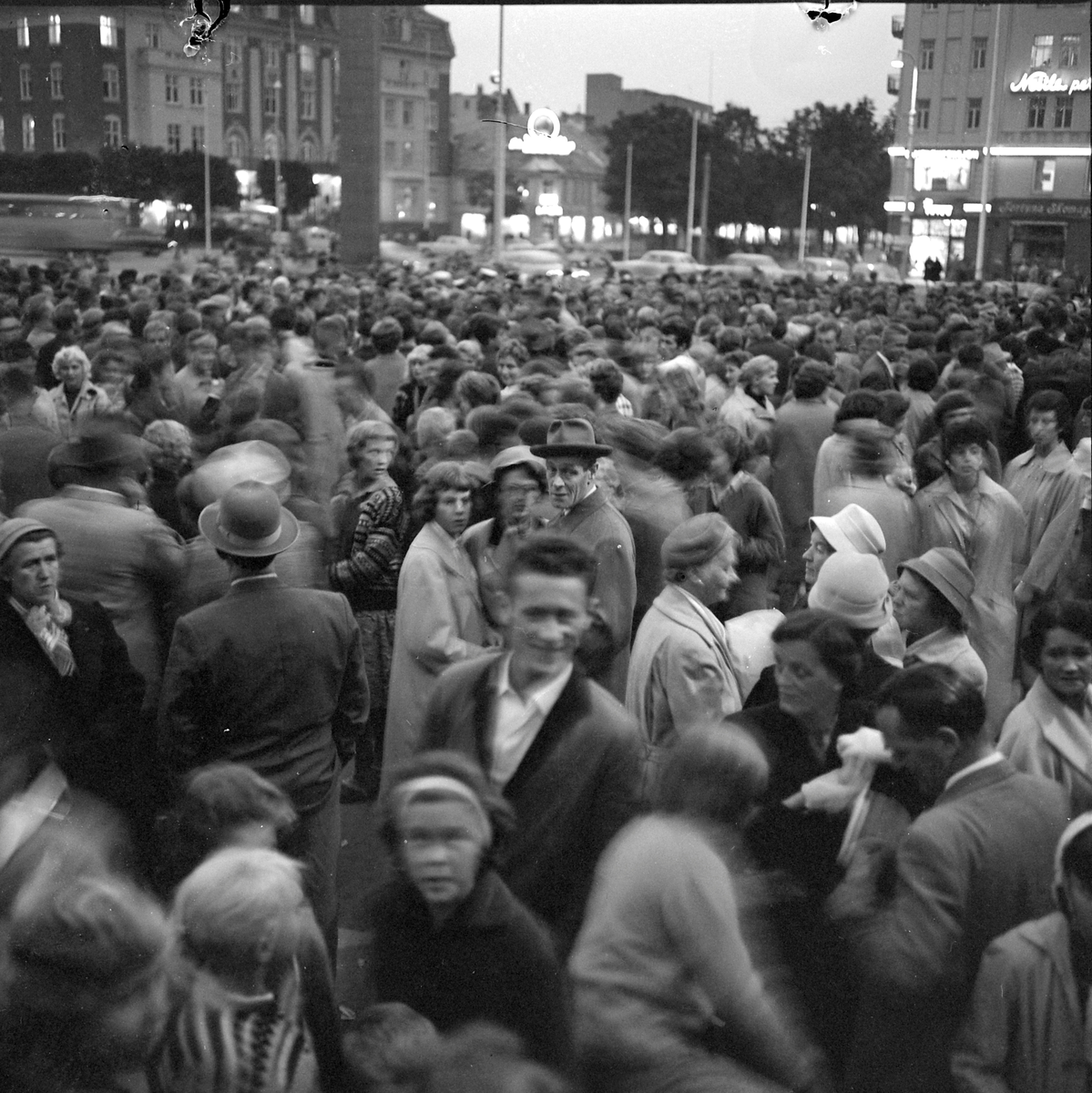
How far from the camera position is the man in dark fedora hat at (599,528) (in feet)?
15.4

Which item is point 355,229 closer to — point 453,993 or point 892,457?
point 892,457

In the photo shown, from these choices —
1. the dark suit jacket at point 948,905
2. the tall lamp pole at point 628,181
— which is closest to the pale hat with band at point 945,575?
the dark suit jacket at point 948,905

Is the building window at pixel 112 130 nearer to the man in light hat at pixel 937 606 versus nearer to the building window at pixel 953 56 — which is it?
the man in light hat at pixel 937 606

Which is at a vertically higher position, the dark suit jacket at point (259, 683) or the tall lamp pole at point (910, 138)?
the tall lamp pole at point (910, 138)

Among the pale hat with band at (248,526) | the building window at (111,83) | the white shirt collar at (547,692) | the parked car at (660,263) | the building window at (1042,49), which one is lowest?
the white shirt collar at (547,692)

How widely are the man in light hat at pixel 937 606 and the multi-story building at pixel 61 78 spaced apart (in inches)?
126

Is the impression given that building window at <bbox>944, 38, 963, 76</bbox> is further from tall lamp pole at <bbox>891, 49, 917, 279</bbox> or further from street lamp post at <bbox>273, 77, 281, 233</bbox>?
street lamp post at <bbox>273, 77, 281, 233</bbox>

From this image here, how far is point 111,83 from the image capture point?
523 centimetres

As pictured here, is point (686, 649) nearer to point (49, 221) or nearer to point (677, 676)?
point (677, 676)

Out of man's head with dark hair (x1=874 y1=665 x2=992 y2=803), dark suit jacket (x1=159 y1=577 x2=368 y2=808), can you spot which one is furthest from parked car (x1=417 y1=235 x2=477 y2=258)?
man's head with dark hair (x1=874 y1=665 x2=992 y2=803)

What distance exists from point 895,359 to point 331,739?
7.22 m

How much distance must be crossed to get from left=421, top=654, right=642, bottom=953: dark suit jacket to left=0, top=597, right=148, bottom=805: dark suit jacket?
4.44 ft

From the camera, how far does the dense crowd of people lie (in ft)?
8.52

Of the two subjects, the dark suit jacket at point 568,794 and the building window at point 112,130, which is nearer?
the dark suit jacket at point 568,794
